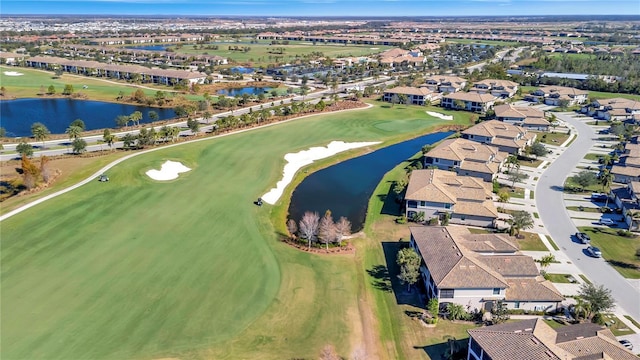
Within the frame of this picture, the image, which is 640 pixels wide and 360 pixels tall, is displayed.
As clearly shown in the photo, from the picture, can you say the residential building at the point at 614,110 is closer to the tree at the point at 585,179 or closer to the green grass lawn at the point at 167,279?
Answer: the tree at the point at 585,179

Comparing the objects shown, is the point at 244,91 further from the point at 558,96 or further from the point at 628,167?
the point at 628,167

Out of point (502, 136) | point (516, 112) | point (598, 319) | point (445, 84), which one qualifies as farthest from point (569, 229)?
point (445, 84)

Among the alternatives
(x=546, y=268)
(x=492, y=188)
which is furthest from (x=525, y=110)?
(x=546, y=268)

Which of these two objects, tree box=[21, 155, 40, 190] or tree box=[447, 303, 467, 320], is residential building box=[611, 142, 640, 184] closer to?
tree box=[447, 303, 467, 320]

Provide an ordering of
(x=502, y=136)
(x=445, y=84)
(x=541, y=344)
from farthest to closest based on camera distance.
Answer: (x=445, y=84), (x=502, y=136), (x=541, y=344)

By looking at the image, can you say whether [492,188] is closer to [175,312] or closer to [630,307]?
[630,307]

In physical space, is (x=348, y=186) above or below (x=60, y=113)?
below
